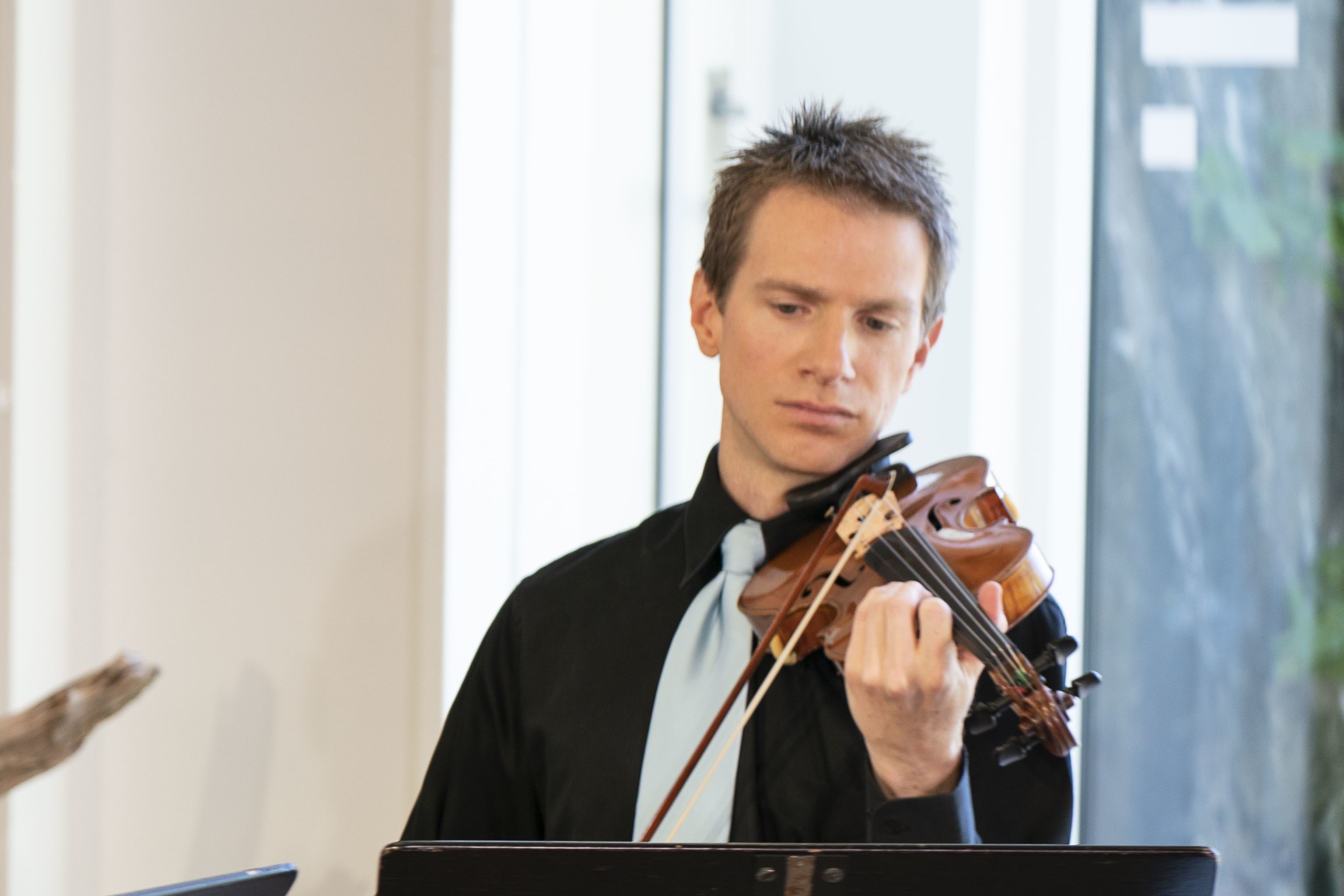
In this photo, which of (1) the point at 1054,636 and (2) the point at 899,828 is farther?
(1) the point at 1054,636

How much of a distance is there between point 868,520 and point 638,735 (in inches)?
10.8

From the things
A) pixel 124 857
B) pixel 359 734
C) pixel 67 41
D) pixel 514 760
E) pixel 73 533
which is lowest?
pixel 124 857

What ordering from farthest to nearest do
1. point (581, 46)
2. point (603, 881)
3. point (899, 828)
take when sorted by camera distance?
point (581, 46)
point (899, 828)
point (603, 881)

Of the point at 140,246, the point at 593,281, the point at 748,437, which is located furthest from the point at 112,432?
the point at 748,437

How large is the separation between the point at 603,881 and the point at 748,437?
0.50 metres

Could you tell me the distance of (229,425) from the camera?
1771 millimetres

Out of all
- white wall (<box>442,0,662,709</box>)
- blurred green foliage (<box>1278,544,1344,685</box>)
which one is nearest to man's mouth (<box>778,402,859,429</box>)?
white wall (<box>442,0,662,709</box>)

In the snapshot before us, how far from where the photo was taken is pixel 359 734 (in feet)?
5.57

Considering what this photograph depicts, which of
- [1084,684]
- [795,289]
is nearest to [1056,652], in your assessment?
[1084,684]

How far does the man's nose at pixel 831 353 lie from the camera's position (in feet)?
3.41

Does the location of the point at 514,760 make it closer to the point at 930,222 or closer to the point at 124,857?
the point at 930,222

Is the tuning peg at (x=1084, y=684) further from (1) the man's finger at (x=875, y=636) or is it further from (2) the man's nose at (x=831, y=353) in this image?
(2) the man's nose at (x=831, y=353)

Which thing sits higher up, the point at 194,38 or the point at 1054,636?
the point at 194,38

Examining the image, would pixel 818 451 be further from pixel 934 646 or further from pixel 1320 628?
pixel 1320 628
